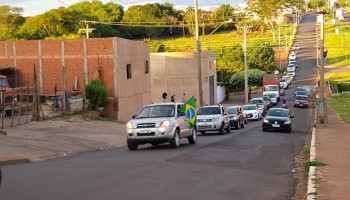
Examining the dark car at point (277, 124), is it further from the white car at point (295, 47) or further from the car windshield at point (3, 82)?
the white car at point (295, 47)

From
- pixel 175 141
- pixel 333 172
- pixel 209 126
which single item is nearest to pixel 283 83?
Result: pixel 209 126

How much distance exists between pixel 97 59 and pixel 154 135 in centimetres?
2377

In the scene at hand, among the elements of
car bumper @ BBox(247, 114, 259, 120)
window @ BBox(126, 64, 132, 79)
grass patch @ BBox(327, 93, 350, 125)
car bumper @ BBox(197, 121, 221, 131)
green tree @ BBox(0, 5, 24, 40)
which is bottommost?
car bumper @ BBox(247, 114, 259, 120)

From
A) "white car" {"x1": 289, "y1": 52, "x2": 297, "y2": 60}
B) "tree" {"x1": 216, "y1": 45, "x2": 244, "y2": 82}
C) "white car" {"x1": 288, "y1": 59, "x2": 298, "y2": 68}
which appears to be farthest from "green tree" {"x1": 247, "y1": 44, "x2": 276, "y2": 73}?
"white car" {"x1": 289, "y1": 52, "x2": 297, "y2": 60}

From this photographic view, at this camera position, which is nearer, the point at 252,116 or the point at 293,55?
the point at 252,116

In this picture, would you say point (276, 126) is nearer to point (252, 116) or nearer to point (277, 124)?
point (277, 124)

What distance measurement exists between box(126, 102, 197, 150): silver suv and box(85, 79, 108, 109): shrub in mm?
18450

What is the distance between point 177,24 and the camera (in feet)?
479

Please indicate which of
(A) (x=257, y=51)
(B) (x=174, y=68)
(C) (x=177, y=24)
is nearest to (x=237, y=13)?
(C) (x=177, y=24)

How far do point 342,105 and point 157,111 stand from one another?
4268 cm

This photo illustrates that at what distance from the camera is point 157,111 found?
22.7 meters

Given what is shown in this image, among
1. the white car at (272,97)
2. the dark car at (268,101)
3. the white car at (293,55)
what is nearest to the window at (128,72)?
the dark car at (268,101)

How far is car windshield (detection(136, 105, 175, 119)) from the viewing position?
22.5 metres

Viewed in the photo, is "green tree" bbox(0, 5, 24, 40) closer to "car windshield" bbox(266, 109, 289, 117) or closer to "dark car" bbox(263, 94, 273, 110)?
"dark car" bbox(263, 94, 273, 110)
